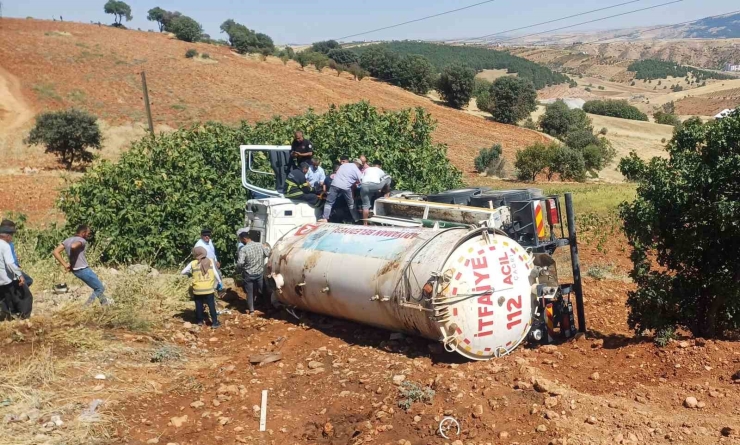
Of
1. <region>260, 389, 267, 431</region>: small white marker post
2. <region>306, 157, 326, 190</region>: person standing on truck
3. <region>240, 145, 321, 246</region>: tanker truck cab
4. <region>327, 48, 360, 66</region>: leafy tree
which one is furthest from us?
<region>327, 48, 360, 66</region>: leafy tree

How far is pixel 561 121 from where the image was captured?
6406 cm

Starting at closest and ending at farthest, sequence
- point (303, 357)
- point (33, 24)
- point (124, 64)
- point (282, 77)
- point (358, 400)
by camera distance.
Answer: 1. point (358, 400)
2. point (303, 357)
3. point (124, 64)
4. point (282, 77)
5. point (33, 24)

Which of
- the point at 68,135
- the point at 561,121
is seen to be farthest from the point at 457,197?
the point at 561,121

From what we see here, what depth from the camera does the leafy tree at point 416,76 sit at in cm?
7662

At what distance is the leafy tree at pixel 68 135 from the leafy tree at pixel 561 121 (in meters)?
41.1

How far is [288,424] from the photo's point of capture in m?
7.27

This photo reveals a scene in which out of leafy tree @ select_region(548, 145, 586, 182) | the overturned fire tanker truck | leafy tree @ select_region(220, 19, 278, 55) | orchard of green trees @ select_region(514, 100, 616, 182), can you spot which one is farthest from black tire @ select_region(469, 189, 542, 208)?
leafy tree @ select_region(220, 19, 278, 55)

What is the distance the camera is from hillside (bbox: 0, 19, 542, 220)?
48656mm

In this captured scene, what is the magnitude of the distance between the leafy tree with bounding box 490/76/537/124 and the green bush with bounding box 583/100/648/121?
25024 millimetres

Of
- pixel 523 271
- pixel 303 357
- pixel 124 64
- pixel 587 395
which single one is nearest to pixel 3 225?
pixel 303 357

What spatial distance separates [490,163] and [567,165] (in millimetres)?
4854

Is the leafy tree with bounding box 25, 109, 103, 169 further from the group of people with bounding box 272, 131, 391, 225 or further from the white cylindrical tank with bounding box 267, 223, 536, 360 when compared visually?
the white cylindrical tank with bounding box 267, 223, 536, 360

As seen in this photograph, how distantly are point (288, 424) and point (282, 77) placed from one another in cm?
6389

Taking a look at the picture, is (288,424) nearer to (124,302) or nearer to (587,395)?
(587,395)
